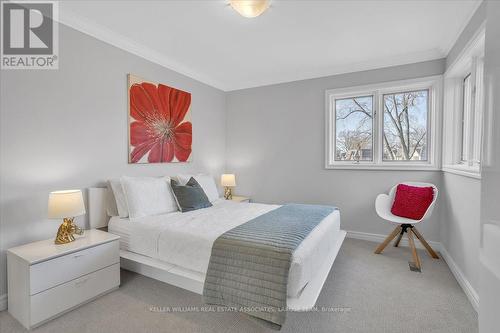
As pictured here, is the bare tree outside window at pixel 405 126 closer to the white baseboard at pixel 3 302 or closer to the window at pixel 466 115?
the window at pixel 466 115

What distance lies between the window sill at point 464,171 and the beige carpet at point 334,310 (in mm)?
1071

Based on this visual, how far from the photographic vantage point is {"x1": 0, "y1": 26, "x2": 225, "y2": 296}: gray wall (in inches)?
81.3

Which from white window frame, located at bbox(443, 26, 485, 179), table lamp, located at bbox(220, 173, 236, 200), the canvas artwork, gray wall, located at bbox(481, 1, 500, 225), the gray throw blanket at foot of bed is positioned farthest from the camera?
table lamp, located at bbox(220, 173, 236, 200)

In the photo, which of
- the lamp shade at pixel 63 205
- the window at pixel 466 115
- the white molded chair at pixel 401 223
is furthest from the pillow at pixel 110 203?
the window at pixel 466 115

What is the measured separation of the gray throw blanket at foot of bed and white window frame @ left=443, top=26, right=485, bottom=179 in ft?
6.00

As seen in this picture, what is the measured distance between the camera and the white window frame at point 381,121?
3236mm

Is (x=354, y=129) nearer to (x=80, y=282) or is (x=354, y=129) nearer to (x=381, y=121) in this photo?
(x=381, y=121)

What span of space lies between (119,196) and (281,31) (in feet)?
8.26

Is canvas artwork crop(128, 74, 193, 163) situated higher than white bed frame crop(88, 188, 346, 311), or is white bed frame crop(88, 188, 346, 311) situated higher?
canvas artwork crop(128, 74, 193, 163)

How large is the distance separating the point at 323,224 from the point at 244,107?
9.32 feet

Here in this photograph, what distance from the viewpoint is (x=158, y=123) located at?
334 cm

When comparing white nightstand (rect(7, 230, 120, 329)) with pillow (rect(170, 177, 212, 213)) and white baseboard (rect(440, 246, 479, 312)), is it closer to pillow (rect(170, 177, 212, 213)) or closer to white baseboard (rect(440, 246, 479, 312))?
pillow (rect(170, 177, 212, 213))

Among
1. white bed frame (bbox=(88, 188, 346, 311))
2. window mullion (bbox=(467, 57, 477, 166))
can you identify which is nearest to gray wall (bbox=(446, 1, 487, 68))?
window mullion (bbox=(467, 57, 477, 166))

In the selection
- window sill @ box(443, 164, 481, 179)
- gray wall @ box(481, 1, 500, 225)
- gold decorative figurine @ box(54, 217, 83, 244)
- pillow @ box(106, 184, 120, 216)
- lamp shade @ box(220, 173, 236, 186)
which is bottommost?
gold decorative figurine @ box(54, 217, 83, 244)
